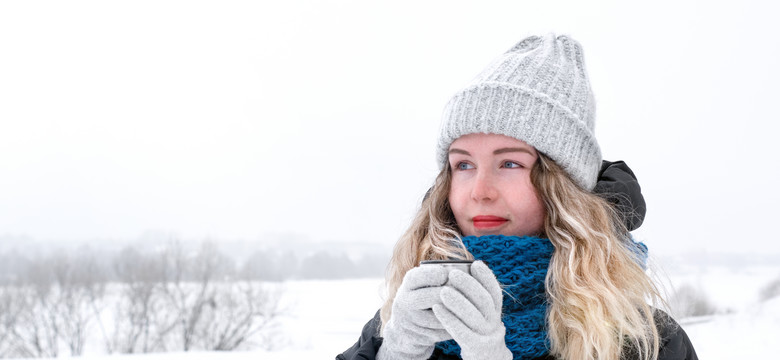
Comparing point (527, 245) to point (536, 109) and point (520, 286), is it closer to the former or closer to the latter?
point (520, 286)

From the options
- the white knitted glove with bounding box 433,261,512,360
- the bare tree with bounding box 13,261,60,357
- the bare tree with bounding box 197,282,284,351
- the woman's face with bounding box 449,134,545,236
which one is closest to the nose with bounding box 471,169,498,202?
the woman's face with bounding box 449,134,545,236

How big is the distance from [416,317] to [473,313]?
15 centimetres

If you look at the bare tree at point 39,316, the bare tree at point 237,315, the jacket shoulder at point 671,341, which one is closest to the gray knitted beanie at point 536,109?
the jacket shoulder at point 671,341

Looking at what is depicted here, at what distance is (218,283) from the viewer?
3453 centimetres

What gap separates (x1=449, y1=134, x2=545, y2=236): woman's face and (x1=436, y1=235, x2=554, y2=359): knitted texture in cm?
9

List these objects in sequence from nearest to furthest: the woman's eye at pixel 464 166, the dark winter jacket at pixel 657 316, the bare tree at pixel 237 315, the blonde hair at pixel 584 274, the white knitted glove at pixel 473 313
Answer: the white knitted glove at pixel 473 313 < the blonde hair at pixel 584 274 < the dark winter jacket at pixel 657 316 < the woman's eye at pixel 464 166 < the bare tree at pixel 237 315

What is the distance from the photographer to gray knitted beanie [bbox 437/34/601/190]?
1728 millimetres

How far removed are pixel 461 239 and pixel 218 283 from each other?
3469 centimetres

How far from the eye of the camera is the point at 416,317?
1.52 meters

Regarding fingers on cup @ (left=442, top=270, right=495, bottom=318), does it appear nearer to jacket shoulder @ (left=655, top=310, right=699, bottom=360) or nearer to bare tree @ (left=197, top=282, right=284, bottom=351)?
jacket shoulder @ (left=655, top=310, right=699, bottom=360)

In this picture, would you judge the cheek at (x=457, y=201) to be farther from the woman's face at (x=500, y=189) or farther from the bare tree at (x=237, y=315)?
the bare tree at (x=237, y=315)

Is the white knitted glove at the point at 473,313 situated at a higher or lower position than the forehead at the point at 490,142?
lower

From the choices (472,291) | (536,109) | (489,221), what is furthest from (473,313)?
(536,109)

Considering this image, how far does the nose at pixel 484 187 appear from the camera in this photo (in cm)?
172
